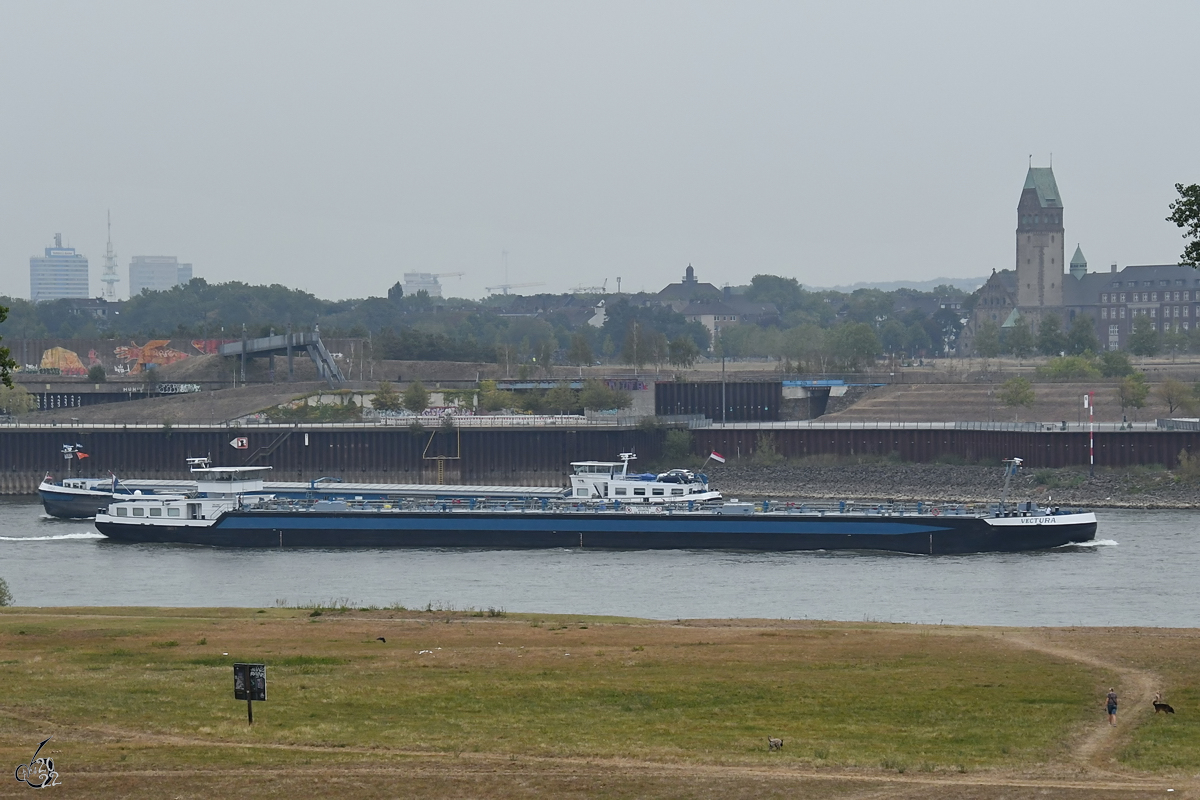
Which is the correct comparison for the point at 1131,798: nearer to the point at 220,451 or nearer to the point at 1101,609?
the point at 1101,609

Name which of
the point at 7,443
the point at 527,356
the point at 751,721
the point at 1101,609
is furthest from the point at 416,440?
the point at 527,356

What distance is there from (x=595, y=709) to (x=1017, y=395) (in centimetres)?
8527

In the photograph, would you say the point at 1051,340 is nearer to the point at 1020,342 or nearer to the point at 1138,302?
the point at 1020,342

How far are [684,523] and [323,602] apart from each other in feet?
64.8

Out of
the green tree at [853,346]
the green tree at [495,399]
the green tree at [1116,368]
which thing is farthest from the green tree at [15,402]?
the green tree at [1116,368]

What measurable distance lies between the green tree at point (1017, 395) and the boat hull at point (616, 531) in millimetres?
45510

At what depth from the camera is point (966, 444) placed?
89875 millimetres

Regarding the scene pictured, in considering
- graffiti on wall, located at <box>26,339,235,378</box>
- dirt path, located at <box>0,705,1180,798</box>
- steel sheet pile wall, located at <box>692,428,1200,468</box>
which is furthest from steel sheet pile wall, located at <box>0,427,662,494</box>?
dirt path, located at <box>0,705,1180,798</box>

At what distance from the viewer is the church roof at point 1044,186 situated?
187 m

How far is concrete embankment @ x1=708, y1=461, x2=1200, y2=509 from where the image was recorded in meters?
79.2

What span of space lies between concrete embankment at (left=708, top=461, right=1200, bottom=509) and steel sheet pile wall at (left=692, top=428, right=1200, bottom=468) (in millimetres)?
1613

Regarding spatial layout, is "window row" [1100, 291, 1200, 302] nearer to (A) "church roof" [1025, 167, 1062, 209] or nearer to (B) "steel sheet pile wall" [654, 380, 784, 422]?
(A) "church roof" [1025, 167, 1062, 209]

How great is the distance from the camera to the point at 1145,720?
25859 mm

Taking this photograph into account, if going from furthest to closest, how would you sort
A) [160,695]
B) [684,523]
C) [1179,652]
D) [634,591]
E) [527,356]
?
[527,356] → [684,523] → [634,591] → [1179,652] → [160,695]
